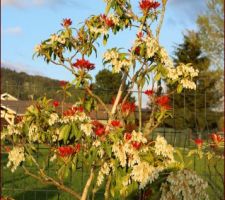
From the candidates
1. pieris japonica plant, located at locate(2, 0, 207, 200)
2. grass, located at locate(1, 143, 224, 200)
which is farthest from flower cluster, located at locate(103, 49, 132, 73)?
grass, located at locate(1, 143, 224, 200)

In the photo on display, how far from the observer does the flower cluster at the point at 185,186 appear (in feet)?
14.3

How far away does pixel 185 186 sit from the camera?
171 inches

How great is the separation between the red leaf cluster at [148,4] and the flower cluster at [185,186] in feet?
6.27

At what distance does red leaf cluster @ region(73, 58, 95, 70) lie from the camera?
201 inches

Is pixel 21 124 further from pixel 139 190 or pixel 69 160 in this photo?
pixel 139 190

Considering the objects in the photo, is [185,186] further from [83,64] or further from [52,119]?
[83,64]

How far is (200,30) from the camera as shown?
27453 mm

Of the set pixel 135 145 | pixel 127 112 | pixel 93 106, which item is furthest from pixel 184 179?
pixel 93 106

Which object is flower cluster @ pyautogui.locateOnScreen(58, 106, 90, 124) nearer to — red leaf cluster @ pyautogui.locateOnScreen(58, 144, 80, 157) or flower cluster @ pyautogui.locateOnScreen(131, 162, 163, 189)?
red leaf cluster @ pyautogui.locateOnScreen(58, 144, 80, 157)

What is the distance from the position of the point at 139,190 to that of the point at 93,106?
1.19 m

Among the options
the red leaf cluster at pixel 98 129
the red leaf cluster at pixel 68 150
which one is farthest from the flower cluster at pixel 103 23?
the red leaf cluster at pixel 68 150

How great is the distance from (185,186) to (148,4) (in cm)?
208

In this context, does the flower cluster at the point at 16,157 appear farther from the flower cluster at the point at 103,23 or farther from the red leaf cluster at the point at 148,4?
the red leaf cluster at the point at 148,4

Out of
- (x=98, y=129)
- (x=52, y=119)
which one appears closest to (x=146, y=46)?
(x=98, y=129)
